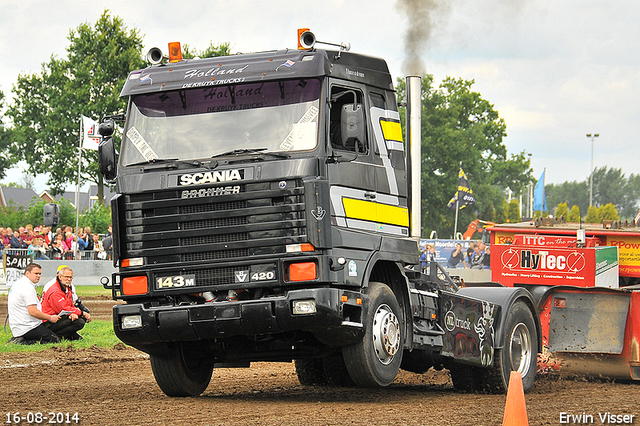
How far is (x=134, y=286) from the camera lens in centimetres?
834

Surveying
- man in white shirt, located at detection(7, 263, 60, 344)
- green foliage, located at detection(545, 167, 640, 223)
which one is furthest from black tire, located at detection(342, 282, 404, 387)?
green foliage, located at detection(545, 167, 640, 223)

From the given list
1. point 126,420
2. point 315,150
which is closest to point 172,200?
point 315,150

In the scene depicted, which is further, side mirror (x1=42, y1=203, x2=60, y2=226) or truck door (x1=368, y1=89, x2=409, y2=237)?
side mirror (x1=42, y1=203, x2=60, y2=226)

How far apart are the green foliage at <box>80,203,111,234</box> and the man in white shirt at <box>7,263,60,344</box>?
24.4 m

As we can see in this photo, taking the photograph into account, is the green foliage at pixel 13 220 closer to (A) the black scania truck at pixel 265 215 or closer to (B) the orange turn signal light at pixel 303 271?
(A) the black scania truck at pixel 265 215

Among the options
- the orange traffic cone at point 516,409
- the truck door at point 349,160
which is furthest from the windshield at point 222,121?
the orange traffic cone at point 516,409

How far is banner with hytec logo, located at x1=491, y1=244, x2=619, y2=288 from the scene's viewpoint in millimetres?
14039

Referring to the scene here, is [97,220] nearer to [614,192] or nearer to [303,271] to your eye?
[303,271]

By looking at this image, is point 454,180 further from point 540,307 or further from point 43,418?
point 43,418

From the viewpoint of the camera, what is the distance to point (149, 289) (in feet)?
27.0

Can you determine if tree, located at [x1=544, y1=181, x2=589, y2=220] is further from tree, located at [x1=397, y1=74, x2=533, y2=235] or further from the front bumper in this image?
the front bumper

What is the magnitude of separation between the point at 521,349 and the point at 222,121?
4889 mm

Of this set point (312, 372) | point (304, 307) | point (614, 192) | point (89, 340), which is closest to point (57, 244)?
point (89, 340)

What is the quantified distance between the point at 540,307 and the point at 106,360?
6360 mm
